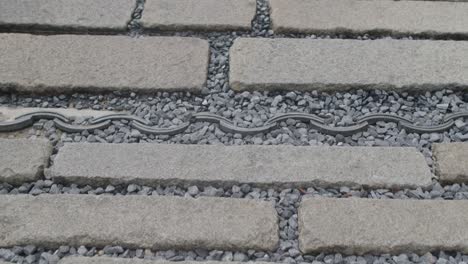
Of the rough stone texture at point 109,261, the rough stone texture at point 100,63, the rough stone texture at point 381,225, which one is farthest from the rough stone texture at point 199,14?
the rough stone texture at point 109,261

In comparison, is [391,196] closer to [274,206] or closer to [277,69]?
[274,206]

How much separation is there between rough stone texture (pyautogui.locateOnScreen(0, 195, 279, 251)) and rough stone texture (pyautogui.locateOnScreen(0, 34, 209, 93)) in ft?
1.74

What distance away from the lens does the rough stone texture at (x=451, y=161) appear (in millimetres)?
1697

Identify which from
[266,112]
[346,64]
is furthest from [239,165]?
[346,64]

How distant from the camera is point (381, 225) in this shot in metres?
→ 1.54

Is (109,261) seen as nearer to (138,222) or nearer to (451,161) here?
(138,222)

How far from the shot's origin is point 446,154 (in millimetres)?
1762

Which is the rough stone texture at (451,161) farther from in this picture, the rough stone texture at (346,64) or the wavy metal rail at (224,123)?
the rough stone texture at (346,64)

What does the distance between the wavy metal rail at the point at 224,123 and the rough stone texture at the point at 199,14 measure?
1.82 ft

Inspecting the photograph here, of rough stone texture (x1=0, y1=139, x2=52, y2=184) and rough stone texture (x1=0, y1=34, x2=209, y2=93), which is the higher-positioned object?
rough stone texture (x1=0, y1=34, x2=209, y2=93)

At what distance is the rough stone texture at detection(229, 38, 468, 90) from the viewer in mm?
2002

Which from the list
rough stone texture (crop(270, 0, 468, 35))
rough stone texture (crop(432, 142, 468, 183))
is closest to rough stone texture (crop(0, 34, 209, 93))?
rough stone texture (crop(270, 0, 468, 35))

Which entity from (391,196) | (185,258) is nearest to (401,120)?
(391,196)

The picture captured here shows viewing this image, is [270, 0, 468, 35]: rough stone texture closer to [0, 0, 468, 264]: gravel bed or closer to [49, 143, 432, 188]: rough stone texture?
[0, 0, 468, 264]: gravel bed
